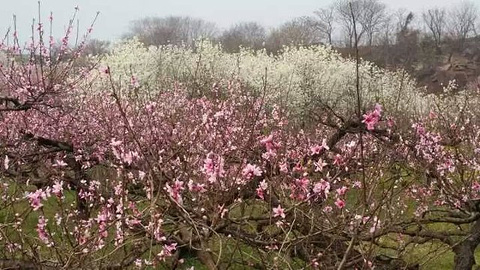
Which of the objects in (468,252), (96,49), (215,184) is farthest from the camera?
(96,49)

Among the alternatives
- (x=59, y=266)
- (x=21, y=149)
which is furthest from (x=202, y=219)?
(x=21, y=149)

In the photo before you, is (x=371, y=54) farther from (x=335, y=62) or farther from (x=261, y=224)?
(x=261, y=224)

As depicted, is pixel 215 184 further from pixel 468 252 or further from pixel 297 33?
pixel 297 33

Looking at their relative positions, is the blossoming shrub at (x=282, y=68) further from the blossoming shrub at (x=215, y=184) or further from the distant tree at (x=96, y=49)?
the blossoming shrub at (x=215, y=184)

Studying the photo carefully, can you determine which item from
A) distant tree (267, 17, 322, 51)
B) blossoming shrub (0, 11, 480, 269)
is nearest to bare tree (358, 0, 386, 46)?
distant tree (267, 17, 322, 51)

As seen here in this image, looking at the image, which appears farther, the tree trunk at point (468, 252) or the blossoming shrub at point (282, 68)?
the blossoming shrub at point (282, 68)

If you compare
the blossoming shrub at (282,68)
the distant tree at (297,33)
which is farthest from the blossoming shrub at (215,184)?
the distant tree at (297,33)

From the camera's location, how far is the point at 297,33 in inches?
2466

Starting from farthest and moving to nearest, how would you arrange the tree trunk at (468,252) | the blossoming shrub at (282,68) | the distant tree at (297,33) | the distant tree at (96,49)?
the distant tree at (297,33) < the distant tree at (96,49) < the blossoming shrub at (282,68) < the tree trunk at (468,252)

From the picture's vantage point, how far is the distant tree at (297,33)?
2395 inches

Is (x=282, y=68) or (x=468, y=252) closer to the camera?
(x=468, y=252)

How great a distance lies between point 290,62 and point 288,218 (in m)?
31.4

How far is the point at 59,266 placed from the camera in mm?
4277

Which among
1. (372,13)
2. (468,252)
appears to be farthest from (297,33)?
(468,252)
